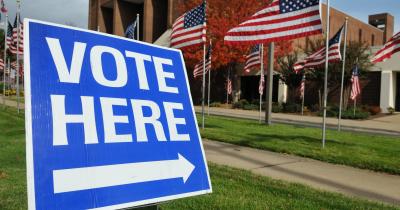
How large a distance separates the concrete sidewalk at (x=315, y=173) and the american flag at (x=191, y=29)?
4.75m

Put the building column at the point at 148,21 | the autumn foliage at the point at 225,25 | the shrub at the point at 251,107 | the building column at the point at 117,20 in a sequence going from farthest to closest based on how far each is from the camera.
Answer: the building column at the point at 117,20 → the building column at the point at 148,21 → the autumn foliage at the point at 225,25 → the shrub at the point at 251,107

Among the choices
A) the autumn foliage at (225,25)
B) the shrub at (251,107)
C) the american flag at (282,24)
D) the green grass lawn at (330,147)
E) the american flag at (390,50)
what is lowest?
the green grass lawn at (330,147)

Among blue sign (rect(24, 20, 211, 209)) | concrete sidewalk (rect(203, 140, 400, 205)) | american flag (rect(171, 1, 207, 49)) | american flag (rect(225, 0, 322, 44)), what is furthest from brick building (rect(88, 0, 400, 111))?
blue sign (rect(24, 20, 211, 209))

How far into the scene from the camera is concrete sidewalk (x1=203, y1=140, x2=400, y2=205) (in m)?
6.64

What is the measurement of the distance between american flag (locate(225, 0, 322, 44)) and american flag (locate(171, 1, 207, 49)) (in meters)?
2.37

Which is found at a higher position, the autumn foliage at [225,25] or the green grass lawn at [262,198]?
the autumn foliage at [225,25]

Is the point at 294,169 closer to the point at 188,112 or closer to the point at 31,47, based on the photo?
the point at 188,112

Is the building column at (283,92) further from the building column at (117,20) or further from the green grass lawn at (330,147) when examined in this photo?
the building column at (117,20)

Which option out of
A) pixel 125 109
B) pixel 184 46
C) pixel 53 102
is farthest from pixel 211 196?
pixel 184 46

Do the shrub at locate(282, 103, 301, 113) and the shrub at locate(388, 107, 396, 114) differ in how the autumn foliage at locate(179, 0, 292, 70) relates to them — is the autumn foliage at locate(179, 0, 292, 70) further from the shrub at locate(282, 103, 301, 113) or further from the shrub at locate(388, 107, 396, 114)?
the shrub at locate(388, 107, 396, 114)

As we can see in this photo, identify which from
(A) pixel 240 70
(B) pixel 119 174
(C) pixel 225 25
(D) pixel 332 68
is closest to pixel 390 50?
(B) pixel 119 174

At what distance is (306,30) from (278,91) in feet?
89.5

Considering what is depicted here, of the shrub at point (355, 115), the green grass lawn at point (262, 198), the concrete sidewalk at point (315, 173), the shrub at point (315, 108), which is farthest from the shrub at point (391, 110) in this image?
the green grass lawn at point (262, 198)

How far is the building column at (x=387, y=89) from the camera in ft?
101
